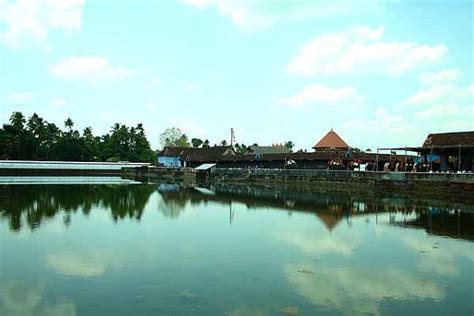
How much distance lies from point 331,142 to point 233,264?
49.0 metres

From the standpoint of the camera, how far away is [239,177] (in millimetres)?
49125

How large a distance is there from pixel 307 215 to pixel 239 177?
28555 mm

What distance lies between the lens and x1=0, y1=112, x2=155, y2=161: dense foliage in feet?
218

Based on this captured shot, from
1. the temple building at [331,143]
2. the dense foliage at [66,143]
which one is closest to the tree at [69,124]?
the dense foliage at [66,143]

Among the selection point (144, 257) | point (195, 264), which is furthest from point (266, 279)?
point (144, 257)

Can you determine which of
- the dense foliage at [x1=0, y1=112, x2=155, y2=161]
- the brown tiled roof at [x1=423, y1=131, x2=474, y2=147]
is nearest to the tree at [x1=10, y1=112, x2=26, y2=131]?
the dense foliage at [x1=0, y1=112, x2=155, y2=161]

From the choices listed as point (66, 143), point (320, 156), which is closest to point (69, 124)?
point (66, 143)

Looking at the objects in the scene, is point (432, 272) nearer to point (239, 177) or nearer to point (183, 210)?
point (183, 210)

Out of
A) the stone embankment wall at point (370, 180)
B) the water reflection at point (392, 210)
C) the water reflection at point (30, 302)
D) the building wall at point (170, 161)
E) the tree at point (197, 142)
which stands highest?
the tree at point (197, 142)

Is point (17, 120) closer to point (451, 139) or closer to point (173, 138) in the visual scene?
point (173, 138)

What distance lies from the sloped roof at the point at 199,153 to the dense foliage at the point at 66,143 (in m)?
10.6

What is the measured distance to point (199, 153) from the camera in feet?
220

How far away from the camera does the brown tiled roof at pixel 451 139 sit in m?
32.4

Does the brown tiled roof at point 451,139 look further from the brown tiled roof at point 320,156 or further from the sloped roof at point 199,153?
the sloped roof at point 199,153
